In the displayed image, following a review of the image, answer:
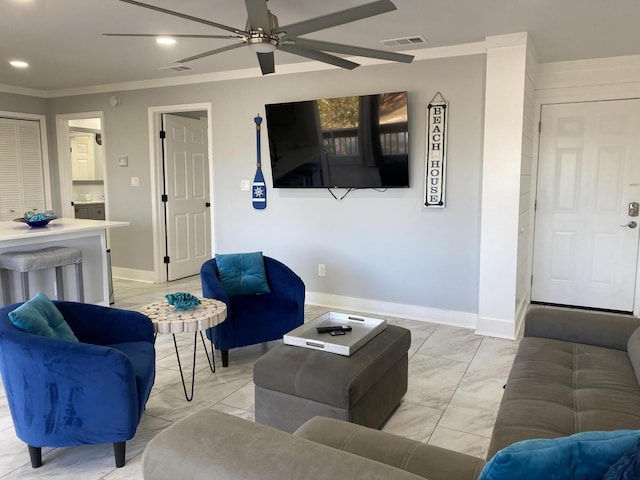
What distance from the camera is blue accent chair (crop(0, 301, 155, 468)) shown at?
81.0 inches

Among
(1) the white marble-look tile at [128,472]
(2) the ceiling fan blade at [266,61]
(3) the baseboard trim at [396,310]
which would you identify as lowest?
(1) the white marble-look tile at [128,472]

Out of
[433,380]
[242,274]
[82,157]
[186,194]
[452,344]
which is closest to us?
[433,380]

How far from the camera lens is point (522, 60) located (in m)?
3.75

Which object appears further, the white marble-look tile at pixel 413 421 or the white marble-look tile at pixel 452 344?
the white marble-look tile at pixel 452 344

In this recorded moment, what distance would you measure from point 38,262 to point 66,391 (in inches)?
80.4

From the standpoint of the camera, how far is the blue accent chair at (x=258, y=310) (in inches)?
131

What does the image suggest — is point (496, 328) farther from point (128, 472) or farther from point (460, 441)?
point (128, 472)

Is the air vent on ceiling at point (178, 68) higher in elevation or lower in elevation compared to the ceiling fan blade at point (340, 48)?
higher

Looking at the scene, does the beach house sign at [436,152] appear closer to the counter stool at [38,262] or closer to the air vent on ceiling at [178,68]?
the air vent on ceiling at [178,68]

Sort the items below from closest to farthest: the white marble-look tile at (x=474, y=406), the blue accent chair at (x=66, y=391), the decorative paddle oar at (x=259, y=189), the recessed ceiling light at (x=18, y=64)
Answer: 1. the blue accent chair at (x=66, y=391)
2. the white marble-look tile at (x=474, y=406)
3. the recessed ceiling light at (x=18, y=64)
4. the decorative paddle oar at (x=259, y=189)

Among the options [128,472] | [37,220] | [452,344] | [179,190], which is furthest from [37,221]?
[452,344]

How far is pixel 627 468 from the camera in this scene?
91 centimetres

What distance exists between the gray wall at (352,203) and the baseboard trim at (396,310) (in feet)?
0.19

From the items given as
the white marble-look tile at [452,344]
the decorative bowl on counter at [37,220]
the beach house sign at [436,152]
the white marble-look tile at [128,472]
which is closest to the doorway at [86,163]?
the decorative bowl on counter at [37,220]
